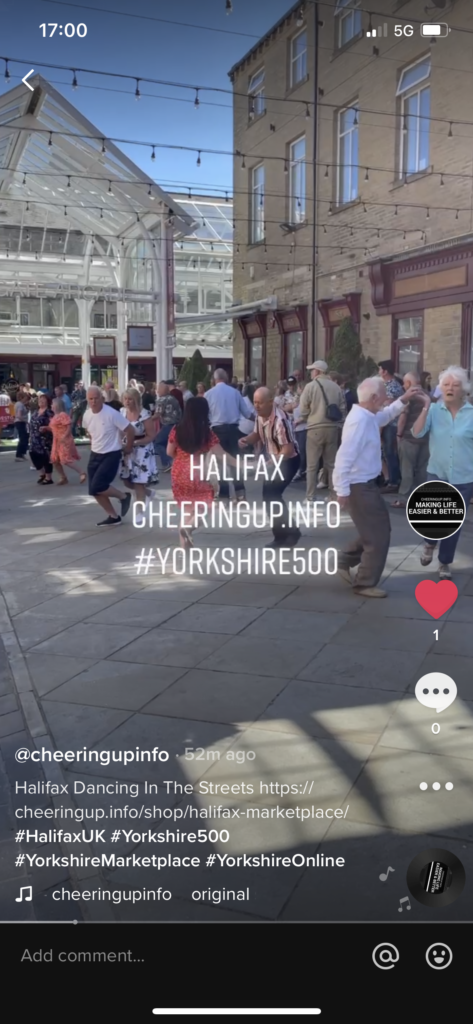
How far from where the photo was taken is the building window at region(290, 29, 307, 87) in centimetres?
204

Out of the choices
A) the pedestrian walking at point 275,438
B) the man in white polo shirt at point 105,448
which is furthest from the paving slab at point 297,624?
the man in white polo shirt at point 105,448

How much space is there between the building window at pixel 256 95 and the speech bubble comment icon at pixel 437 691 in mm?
1624

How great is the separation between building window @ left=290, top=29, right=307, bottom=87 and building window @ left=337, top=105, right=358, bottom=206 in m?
0.17

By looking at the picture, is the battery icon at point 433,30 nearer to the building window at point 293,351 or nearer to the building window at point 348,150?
the building window at point 348,150

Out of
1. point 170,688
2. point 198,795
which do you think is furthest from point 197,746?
point 170,688

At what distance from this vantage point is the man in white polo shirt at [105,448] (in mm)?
7266

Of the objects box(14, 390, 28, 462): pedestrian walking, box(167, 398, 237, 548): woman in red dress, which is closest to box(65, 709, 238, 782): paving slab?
box(167, 398, 237, 548): woman in red dress

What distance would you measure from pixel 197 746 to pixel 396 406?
10.6 feet

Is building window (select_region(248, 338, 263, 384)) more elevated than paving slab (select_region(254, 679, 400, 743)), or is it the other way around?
building window (select_region(248, 338, 263, 384))

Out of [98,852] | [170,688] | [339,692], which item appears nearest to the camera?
[98,852]

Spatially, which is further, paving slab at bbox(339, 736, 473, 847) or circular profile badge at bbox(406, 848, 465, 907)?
paving slab at bbox(339, 736, 473, 847)

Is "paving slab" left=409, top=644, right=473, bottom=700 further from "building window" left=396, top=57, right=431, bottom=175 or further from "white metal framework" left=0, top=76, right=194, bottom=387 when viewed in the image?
"white metal framework" left=0, top=76, right=194, bottom=387
